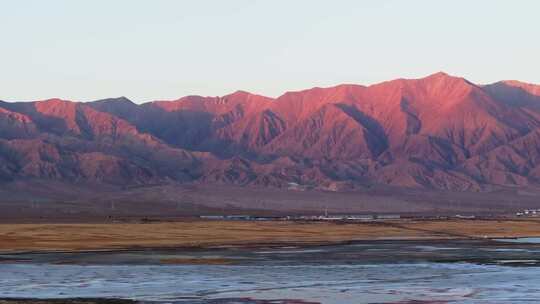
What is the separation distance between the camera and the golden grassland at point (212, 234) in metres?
91.9

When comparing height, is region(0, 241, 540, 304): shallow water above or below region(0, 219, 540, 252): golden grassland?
above

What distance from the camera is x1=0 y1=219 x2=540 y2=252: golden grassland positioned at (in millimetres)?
91875

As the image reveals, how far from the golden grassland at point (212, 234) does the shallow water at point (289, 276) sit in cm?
1051

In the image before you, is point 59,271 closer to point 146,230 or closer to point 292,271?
point 292,271

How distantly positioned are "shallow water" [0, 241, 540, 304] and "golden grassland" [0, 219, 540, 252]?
414 inches

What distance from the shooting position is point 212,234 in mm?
113062

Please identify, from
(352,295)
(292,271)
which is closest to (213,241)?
(292,271)

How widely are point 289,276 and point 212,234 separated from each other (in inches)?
2139

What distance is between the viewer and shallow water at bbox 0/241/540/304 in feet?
162

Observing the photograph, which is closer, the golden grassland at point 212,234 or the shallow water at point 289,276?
the shallow water at point 289,276

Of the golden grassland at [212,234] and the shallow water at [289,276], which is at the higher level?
the shallow water at [289,276]

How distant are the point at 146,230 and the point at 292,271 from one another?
61.3m

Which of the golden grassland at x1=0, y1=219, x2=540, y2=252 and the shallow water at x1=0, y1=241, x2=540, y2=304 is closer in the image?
the shallow water at x1=0, y1=241, x2=540, y2=304

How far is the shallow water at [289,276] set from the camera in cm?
4931
